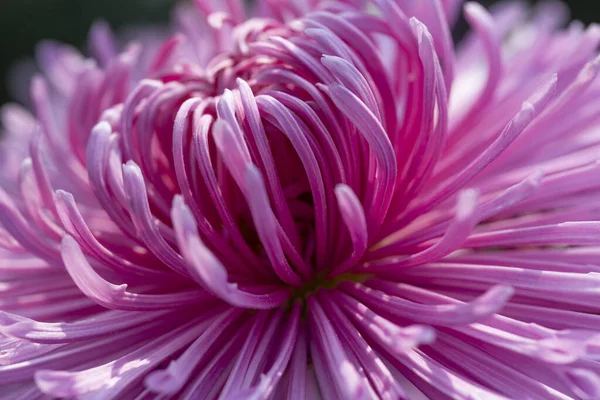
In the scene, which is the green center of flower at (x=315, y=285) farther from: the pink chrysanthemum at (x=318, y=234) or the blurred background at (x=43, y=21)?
the blurred background at (x=43, y=21)

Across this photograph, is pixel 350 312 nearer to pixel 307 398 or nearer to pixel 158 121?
pixel 307 398

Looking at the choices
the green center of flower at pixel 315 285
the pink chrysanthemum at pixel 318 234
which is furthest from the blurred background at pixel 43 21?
the green center of flower at pixel 315 285

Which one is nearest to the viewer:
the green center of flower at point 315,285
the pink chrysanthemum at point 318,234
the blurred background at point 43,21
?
the pink chrysanthemum at point 318,234

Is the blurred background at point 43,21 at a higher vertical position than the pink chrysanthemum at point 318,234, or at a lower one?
higher

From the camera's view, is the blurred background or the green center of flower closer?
the green center of flower

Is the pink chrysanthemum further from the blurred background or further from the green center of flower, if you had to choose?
the blurred background

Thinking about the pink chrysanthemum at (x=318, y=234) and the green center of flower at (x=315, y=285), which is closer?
the pink chrysanthemum at (x=318, y=234)

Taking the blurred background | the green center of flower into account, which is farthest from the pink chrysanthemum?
the blurred background

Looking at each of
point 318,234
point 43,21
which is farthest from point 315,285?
point 43,21

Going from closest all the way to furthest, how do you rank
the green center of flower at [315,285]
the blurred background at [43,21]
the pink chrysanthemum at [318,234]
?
the pink chrysanthemum at [318,234] < the green center of flower at [315,285] < the blurred background at [43,21]
